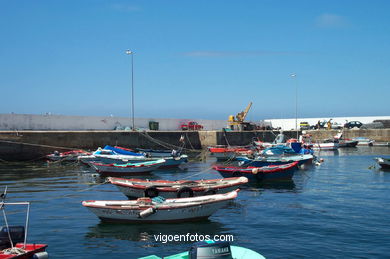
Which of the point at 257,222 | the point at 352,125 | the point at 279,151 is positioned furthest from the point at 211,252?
the point at 352,125

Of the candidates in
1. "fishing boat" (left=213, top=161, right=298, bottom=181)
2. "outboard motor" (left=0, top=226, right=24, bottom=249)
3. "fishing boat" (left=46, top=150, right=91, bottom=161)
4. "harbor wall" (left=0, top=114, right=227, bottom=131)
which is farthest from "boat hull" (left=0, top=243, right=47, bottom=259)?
"harbor wall" (left=0, top=114, right=227, bottom=131)

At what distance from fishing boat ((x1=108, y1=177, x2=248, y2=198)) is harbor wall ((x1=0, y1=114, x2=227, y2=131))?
26.0 meters

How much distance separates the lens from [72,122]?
Result: 45.9 metres

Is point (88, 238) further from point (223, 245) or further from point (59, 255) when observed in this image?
point (223, 245)

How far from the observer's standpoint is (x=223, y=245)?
31.8 feet

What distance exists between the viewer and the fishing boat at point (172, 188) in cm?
1758

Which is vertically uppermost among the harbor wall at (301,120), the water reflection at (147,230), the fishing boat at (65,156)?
the harbor wall at (301,120)

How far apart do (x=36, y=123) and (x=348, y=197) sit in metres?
32.7

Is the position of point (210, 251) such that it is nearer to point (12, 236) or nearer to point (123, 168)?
point (12, 236)

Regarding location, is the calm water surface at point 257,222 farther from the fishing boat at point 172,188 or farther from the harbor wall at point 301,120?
the harbor wall at point 301,120

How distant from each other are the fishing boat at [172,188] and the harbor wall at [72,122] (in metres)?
26.0

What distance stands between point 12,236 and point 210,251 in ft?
16.3

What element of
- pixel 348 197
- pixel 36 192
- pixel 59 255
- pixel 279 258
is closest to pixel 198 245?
pixel 279 258

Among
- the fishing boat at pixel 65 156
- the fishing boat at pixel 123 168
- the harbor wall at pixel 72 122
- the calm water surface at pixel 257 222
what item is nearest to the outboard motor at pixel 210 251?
the calm water surface at pixel 257 222
